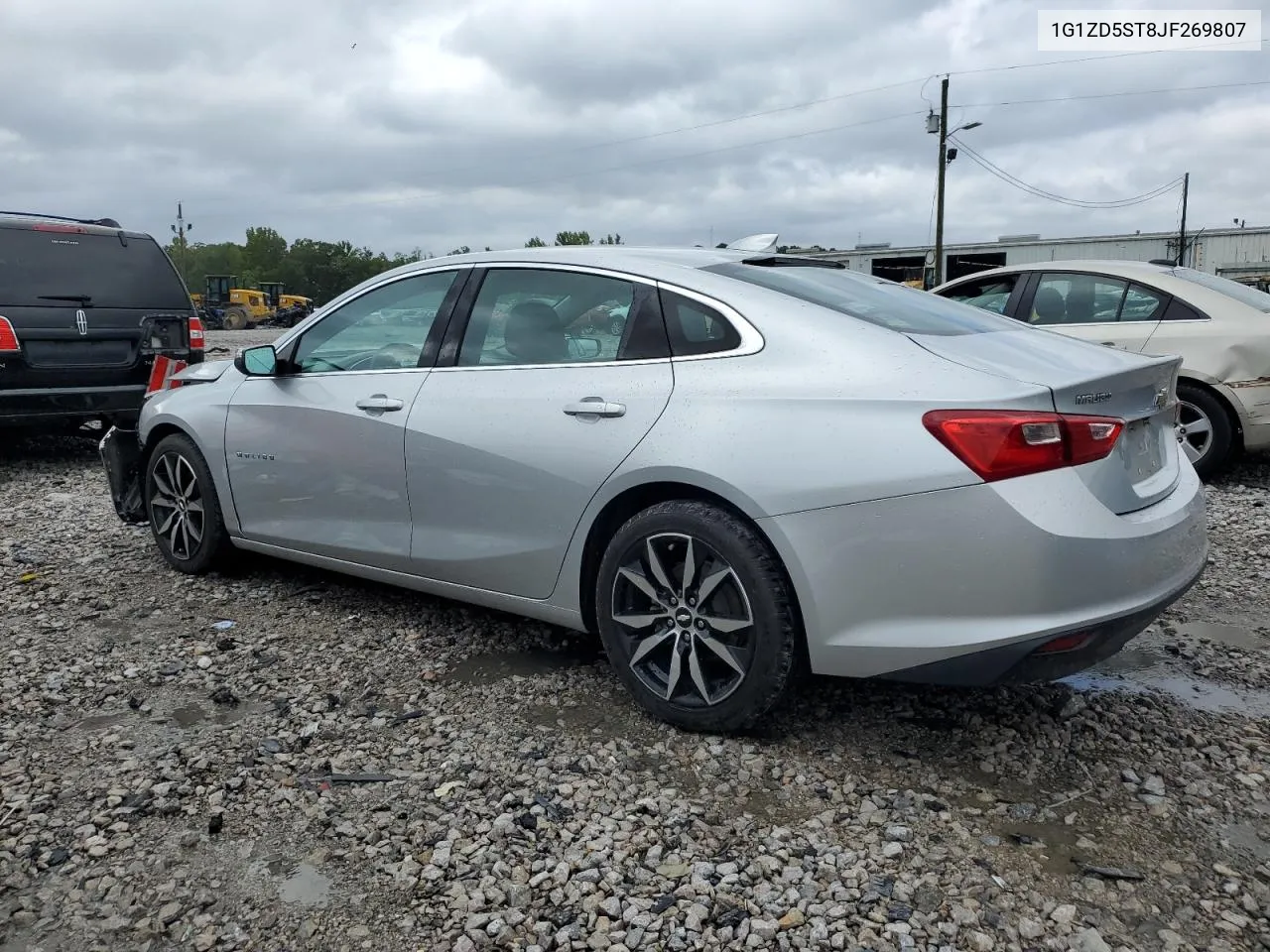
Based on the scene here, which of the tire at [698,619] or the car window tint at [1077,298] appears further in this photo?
the car window tint at [1077,298]

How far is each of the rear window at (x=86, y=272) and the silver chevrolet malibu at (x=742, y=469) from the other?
4302 millimetres

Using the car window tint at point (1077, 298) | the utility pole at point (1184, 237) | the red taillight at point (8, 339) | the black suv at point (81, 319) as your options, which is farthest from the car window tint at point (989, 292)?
the utility pole at point (1184, 237)

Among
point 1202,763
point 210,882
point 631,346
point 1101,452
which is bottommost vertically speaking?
point 1202,763

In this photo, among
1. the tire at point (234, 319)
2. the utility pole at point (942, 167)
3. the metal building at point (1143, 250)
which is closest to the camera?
the utility pole at point (942, 167)

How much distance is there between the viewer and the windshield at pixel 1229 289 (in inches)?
279

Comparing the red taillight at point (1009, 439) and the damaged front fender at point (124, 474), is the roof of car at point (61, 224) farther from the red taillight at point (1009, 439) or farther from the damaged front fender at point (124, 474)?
the red taillight at point (1009, 439)

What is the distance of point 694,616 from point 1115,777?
1330mm

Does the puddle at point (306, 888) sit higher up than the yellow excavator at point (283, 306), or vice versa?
the puddle at point (306, 888)

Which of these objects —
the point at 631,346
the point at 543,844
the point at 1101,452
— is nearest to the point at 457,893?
the point at 543,844

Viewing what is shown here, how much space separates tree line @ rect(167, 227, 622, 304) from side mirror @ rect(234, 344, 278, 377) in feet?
254

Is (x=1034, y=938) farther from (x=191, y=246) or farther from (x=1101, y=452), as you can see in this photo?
(x=191, y=246)

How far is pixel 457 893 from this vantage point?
2.55 metres

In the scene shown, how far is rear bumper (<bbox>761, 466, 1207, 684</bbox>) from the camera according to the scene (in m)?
2.75

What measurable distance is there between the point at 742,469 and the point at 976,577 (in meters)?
0.72
